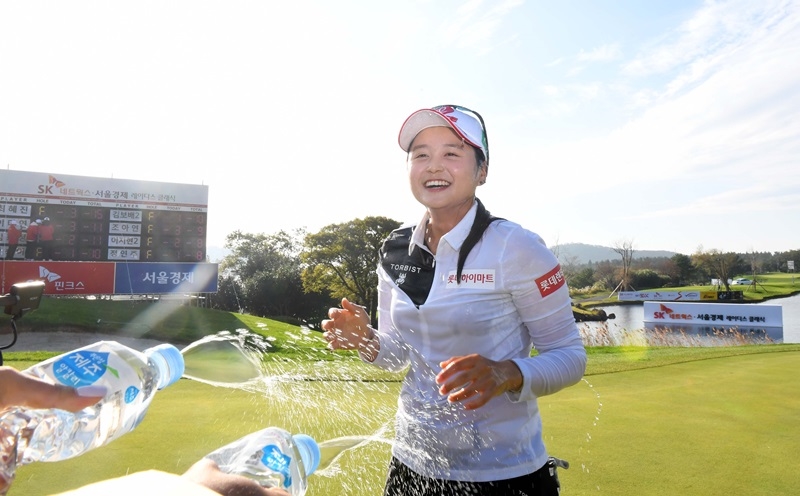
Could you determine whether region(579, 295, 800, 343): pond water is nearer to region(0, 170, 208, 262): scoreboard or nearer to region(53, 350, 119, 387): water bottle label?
region(0, 170, 208, 262): scoreboard

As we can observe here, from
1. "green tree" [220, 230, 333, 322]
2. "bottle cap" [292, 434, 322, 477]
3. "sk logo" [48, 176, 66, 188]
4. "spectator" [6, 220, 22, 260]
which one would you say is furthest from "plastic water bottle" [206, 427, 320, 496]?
"green tree" [220, 230, 333, 322]

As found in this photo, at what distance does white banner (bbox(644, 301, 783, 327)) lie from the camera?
2278 centimetres

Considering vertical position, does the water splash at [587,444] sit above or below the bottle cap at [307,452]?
below

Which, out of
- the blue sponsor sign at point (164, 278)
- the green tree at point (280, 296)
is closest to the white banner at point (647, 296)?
the green tree at point (280, 296)

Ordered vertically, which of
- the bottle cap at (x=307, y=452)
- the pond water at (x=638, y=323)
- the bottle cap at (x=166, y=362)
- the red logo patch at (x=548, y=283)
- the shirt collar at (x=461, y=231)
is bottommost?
the pond water at (x=638, y=323)

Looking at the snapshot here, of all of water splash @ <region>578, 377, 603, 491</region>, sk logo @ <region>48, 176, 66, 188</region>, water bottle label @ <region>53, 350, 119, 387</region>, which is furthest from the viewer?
sk logo @ <region>48, 176, 66, 188</region>

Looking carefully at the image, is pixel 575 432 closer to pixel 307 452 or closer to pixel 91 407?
pixel 307 452

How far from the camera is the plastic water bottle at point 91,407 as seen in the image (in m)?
0.92

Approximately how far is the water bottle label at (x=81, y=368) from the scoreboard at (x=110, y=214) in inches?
739

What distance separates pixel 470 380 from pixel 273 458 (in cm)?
43

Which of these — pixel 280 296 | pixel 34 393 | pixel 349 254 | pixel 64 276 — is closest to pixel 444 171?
pixel 34 393

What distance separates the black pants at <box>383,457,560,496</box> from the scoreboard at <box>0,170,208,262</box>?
61.2 feet

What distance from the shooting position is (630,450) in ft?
10.6

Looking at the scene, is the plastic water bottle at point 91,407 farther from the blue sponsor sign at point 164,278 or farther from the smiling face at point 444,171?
the blue sponsor sign at point 164,278
